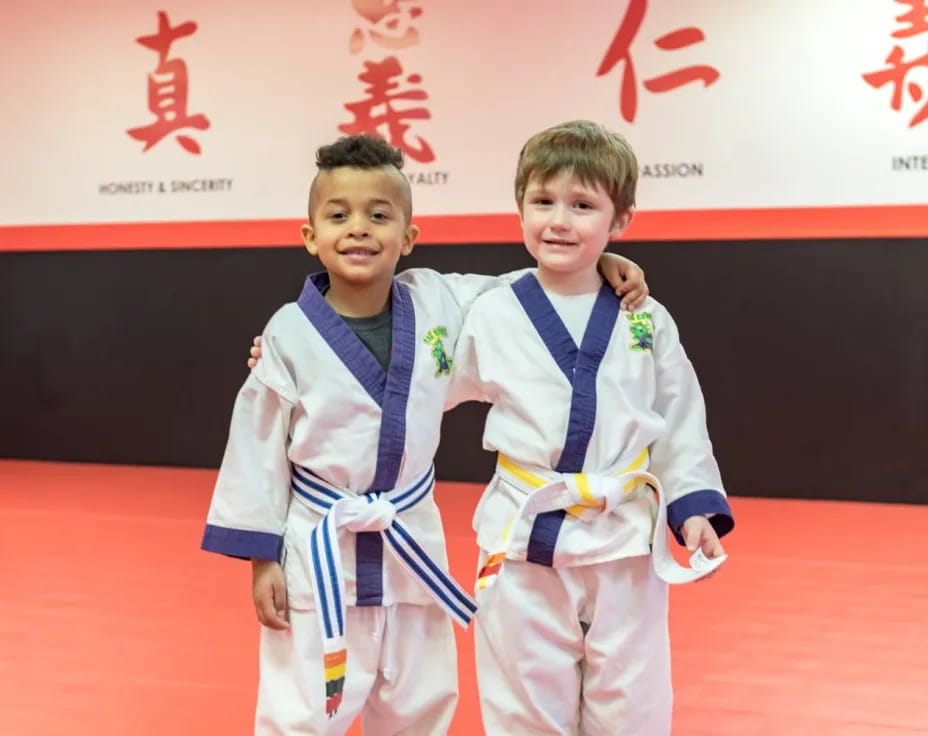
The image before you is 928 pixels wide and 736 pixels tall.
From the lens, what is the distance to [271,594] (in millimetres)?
1815

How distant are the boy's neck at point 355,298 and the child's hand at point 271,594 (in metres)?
0.47

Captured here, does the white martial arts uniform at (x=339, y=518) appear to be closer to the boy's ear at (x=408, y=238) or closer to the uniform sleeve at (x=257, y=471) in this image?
the uniform sleeve at (x=257, y=471)

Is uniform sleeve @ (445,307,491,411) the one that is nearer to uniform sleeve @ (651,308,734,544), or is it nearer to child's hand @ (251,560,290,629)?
uniform sleeve @ (651,308,734,544)

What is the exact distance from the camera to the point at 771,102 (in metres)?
5.02

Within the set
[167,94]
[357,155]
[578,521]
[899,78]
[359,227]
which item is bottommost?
[578,521]

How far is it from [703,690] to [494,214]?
3208 millimetres

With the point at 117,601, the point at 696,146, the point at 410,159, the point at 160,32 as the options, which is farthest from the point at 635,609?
the point at 160,32

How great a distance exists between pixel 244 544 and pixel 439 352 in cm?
48

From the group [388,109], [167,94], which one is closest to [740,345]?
[388,109]

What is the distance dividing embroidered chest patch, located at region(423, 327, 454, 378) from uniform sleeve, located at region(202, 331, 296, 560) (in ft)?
0.86

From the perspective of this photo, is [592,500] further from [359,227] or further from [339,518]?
[359,227]

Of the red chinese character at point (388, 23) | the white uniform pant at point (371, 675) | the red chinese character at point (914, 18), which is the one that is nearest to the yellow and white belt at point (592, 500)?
the white uniform pant at point (371, 675)

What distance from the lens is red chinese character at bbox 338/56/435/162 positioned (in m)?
5.51

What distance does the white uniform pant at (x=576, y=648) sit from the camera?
1.82 metres
